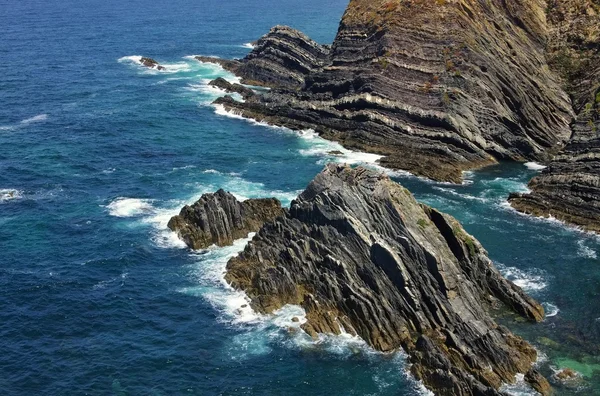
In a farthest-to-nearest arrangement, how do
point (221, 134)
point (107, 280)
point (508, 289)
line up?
point (221, 134) → point (107, 280) → point (508, 289)

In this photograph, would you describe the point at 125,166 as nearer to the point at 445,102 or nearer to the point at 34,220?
the point at 34,220

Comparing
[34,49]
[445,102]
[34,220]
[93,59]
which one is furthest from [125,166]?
[34,49]

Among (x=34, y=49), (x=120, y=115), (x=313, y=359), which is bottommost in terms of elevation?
(x=313, y=359)

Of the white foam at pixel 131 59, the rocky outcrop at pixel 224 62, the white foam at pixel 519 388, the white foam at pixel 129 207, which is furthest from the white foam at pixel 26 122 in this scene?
the white foam at pixel 519 388

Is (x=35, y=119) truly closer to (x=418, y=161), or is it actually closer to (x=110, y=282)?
(x=110, y=282)

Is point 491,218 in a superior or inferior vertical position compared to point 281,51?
inferior

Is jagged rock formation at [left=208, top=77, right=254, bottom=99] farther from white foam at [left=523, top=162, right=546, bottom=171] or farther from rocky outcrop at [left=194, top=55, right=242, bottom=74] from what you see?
white foam at [left=523, top=162, right=546, bottom=171]

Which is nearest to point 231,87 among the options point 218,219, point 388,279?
point 218,219

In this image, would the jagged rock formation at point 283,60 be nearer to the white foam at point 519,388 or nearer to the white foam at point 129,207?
the white foam at point 129,207
